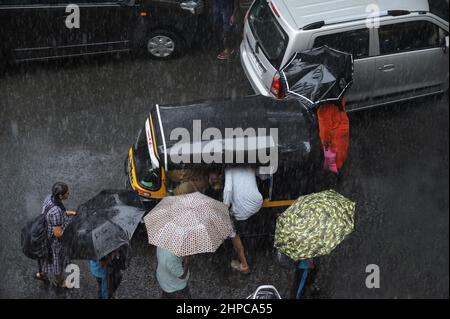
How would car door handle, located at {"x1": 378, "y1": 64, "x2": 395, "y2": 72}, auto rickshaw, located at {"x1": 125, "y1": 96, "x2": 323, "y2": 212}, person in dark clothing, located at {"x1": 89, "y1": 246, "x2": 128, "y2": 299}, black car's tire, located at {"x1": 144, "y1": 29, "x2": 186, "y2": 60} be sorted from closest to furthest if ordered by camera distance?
person in dark clothing, located at {"x1": 89, "y1": 246, "x2": 128, "y2": 299} < auto rickshaw, located at {"x1": 125, "y1": 96, "x2": 323, "y2": 212} < car door handle, located at {"x1": 378, "y1": 64, "x2": 395, "y2": 72} < black car's tire, located at {"x1": 144, "y1": 29, "x2": 186, "y2": 60}

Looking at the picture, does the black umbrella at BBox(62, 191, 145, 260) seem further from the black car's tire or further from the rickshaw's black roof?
the black car's tire

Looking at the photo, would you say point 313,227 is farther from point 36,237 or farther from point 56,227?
point 36,237

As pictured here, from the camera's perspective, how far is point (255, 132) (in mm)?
7023

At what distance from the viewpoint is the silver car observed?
8602 millimetres

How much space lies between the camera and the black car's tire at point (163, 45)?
10812 mm

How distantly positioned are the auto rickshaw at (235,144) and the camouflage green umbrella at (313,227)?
2.59 ft

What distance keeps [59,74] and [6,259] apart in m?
3.99

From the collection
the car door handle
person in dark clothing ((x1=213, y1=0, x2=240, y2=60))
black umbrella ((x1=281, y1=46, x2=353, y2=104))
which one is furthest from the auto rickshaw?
person in dark clothing ((x1=213, y1=0, x2=240, y2=60))

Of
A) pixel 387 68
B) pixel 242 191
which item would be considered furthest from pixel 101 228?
pixel 387 68

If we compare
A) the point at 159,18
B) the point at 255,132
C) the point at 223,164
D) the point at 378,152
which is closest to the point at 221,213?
the point at 223,164

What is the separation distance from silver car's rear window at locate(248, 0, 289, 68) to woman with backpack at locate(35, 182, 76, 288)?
363cm

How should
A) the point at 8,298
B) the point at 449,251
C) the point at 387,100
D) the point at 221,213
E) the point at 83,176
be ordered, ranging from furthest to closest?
the point at 387,100, the point at 83,176, the point at 449,251, the point at 8,298, the point at 221,213

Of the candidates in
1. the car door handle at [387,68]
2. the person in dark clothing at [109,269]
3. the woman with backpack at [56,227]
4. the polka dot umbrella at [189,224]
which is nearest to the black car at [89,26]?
the car door handle at [387,68]

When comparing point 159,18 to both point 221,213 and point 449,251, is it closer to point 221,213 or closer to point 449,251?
point 221,213
